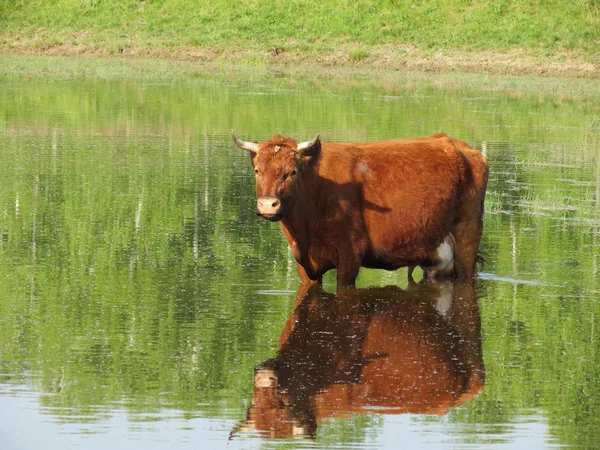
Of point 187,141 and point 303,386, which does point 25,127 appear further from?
point 303,386

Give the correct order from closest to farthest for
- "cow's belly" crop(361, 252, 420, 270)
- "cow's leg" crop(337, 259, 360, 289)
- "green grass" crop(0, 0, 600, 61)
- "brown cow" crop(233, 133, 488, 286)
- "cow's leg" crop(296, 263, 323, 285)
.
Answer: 1. "brown cow" crop(233, 133, 488, 286)
2. "cow's leg" crop(337, 259, 360, 289)
3. "cow's belly" crop(361, 252, 420, 270)
4. "cow's leg" crop(296, 263, 323, 285)
5. "green grass" crop(0, 0, 600, 61)

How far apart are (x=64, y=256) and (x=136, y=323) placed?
270 centimetres

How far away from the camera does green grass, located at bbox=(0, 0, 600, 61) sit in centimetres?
3950

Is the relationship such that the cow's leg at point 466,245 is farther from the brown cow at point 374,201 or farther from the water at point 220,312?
the water at point 220,312

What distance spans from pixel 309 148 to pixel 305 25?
32242 mm

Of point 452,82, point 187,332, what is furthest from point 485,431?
point 452,82

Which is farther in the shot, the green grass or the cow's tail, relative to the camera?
the green grass

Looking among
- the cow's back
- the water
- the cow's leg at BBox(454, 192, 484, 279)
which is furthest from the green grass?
the cow's back

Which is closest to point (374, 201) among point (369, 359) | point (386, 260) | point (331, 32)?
point (386, 260)

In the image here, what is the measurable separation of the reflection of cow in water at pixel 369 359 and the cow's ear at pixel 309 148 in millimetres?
1152

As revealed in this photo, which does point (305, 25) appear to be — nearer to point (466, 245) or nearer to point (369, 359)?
point (466, 245)

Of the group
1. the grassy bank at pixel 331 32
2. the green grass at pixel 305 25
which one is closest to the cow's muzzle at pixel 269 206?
the grassy bank at pixel 331 32

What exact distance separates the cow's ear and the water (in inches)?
45.6

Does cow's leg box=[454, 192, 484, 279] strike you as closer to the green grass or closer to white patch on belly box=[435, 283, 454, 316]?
white patch on belly box=[435, 283, 454, 316]
